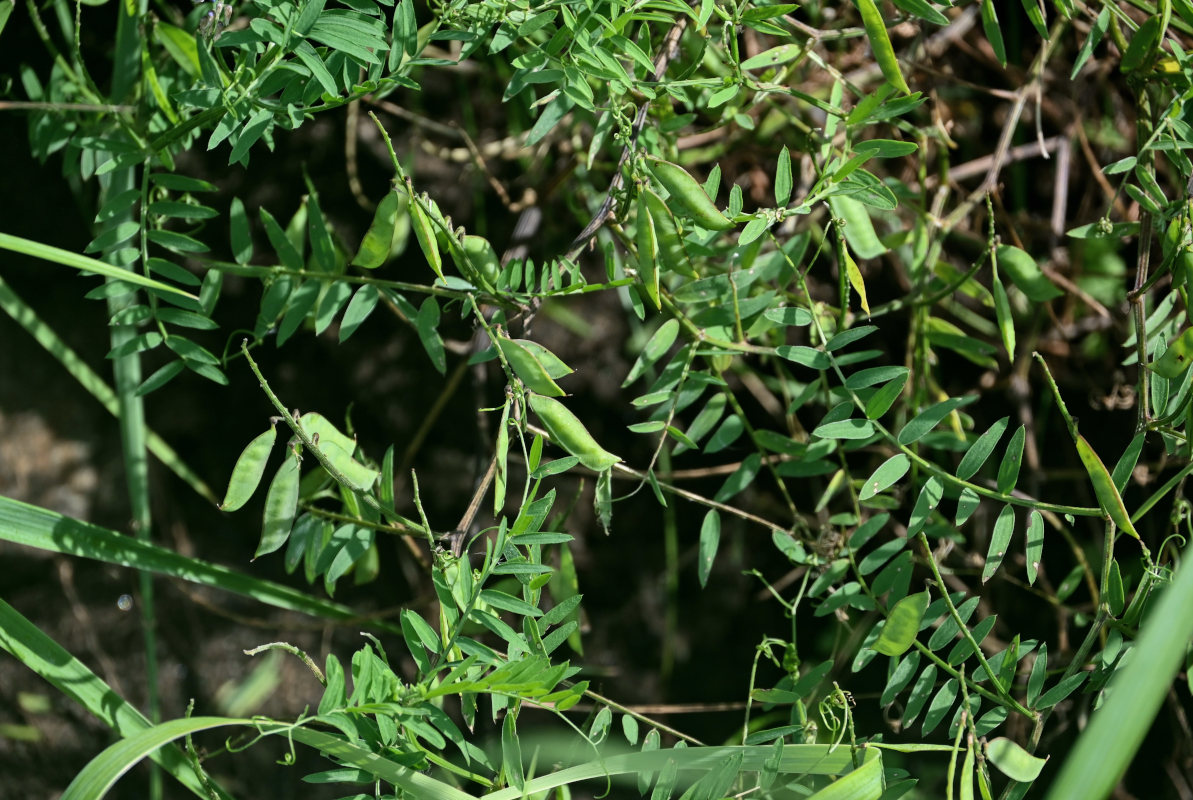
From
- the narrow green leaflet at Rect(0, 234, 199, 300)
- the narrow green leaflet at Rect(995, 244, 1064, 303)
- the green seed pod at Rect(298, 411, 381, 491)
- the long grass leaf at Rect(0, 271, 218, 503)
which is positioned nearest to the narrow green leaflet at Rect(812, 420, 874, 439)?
the narrow green leaflet at Rect(995, 244, 1064, 303)

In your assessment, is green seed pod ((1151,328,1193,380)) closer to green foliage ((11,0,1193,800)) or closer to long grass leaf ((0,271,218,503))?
green foliage ((11,0,1193,800))

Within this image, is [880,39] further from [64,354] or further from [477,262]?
[64,354]

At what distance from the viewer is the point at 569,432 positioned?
2.03 ft

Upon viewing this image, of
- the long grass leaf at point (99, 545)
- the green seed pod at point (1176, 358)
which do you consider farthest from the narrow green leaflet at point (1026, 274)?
the long grass leaf at point (99, 545)

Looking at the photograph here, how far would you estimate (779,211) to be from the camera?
1.91ft

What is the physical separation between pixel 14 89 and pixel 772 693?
41.5 inches

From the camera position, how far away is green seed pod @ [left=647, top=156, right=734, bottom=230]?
598mm

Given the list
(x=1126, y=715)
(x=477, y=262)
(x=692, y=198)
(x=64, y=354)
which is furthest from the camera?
(x=64, y=354)

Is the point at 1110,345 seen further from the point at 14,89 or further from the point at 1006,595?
the point at 14,89

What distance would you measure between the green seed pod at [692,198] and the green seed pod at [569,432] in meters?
0.16

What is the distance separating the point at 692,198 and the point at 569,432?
18cm

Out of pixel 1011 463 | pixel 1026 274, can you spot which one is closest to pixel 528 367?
pixel 1011 463

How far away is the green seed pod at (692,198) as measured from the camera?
598 mm

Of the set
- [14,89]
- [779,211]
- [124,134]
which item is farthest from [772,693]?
[14,89]
